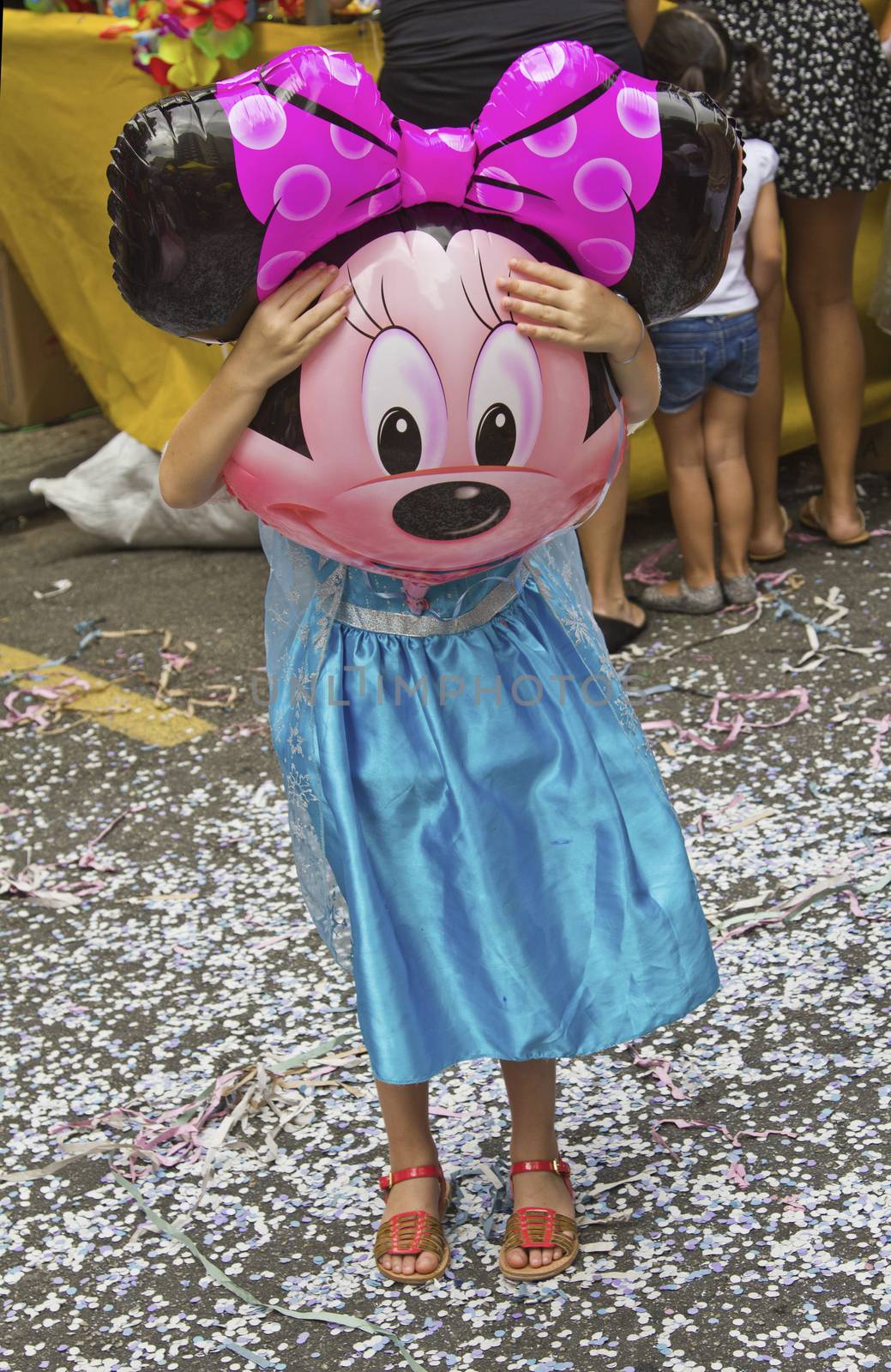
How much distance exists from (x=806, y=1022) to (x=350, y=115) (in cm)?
152

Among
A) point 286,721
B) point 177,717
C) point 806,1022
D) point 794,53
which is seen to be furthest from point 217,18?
point 806,1022

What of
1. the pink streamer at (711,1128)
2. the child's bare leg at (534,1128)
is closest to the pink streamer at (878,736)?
the pink streamer at (711,1128)

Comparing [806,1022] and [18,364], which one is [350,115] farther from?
[18,364]

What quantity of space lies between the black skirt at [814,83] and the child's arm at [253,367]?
272 cm

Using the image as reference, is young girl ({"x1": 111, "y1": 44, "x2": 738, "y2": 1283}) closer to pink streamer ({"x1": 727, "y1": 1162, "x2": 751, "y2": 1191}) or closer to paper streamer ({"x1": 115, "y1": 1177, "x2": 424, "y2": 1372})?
paper streamer ({"x1": 115, "y1": 1177, "x2": 424, "y2": 1372})

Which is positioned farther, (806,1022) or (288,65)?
(806,1022)

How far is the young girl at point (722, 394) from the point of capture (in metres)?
3.93

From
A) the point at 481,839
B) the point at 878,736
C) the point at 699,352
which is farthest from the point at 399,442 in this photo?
the point at 699,352

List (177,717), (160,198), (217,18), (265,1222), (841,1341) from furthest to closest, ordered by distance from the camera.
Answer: (217,18), (177,717), (265,1222), (841,1341), (160,198)

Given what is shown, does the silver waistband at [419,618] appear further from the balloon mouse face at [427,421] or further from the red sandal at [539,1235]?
the red sandal at [539,1235]

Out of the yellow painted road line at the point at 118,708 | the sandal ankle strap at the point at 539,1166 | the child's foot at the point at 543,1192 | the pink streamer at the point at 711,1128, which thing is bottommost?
the yellow painted road line at the point at 118,708

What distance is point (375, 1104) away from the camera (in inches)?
96.1

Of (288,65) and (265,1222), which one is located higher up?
(288,65)

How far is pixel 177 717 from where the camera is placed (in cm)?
388
